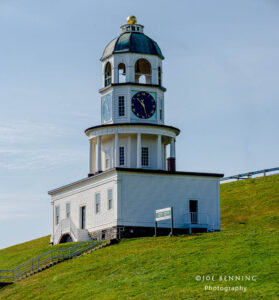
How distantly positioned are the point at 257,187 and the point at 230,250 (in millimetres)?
39435

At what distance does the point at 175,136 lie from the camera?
2331 inches

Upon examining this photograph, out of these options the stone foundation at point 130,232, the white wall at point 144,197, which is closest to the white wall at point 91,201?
the white wall at point 144,197

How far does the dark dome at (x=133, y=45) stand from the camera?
5878 cm

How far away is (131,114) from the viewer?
5819 centimetres

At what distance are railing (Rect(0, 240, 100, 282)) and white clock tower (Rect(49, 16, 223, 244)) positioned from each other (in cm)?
340

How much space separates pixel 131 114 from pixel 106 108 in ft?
8.11

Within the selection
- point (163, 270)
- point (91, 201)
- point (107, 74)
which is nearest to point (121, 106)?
point (107, 74)

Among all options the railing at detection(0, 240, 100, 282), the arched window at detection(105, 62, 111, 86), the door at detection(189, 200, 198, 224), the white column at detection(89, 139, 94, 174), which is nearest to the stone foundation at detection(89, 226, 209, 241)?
the door at detection(189, 200, 198, 224)

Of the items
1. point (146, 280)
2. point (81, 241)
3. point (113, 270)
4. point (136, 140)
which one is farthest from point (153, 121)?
point (146, 280)

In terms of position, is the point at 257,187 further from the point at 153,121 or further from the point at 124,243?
the point at 124,243

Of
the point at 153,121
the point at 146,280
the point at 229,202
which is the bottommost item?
the point at 146,280

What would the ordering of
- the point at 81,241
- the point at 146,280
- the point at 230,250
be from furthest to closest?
the point at 81,241 → the point at 230,250 → the point at 146,280

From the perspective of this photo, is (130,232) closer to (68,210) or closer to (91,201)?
(91,201)

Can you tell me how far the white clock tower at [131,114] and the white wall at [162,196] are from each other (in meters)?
1.92
